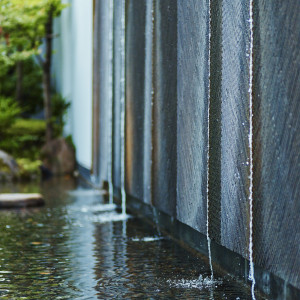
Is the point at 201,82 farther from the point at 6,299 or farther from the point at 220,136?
the point at 6,299

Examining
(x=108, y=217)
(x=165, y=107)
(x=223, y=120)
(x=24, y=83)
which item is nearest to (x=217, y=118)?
(x=223, y=120)

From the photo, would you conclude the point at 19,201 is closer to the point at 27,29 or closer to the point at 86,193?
the point at 86,193

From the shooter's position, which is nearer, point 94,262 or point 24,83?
point 94,262

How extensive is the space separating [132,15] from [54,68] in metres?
24.2

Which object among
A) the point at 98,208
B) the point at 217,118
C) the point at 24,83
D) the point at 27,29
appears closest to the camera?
the point at 217,118

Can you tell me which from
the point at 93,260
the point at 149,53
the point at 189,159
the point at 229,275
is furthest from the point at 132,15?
the point at 229,275

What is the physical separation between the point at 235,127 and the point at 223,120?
Result: 0.37m

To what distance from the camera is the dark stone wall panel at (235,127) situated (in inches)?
206

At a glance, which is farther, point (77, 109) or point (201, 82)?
point (77, 109)

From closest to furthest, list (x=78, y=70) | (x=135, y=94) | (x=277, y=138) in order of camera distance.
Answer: (x=277, y=138)
(x=135, y=94)
(x=78, y=70)

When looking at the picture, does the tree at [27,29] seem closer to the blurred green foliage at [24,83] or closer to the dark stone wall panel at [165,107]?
the blurred green foliage at [24,83]

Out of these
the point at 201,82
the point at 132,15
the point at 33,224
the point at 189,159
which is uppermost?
the point at 132,15

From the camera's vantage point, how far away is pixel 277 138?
15.1ft

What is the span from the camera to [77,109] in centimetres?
2453
